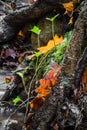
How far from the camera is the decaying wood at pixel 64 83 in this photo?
135 inches

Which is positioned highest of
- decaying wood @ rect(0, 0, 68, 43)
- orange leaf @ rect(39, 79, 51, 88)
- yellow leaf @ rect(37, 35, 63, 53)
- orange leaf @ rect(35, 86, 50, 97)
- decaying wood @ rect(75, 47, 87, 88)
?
decaying wood @ rect(0, 0, 68, 43)

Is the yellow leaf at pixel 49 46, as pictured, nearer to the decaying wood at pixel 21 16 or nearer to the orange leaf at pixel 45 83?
the orange leaf at pixel 45 83

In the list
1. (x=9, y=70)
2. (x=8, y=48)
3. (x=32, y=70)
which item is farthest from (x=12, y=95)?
(x=8, y=48)

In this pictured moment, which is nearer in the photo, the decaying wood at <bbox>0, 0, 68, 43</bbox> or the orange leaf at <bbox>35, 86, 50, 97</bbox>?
the orange leaf at <bbox>35, 86, 50, 97</bbox>

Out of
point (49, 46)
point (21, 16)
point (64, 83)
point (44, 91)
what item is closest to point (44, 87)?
point (44, 91)

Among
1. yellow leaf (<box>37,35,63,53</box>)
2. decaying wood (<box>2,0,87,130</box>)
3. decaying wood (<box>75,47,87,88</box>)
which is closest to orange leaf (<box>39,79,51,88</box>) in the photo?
decaying wood (<box>2,0,87,130</box>)

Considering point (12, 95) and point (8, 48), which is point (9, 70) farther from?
point (12, 95)

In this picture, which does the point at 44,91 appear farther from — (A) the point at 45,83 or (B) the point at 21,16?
(B) the point at 21,16

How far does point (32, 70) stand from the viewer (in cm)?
473

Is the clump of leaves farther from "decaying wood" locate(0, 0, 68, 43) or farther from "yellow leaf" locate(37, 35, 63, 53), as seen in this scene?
"decaying wood" locate(0, 0, 68, 43)

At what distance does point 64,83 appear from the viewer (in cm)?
346

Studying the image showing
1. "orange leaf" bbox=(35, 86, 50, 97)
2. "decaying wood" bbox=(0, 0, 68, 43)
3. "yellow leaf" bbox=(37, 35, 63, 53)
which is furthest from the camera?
"decaying wood" bbox=(0, 0, 68, 43)

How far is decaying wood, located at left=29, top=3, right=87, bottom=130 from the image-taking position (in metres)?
3.43

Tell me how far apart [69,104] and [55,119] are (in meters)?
0.20
